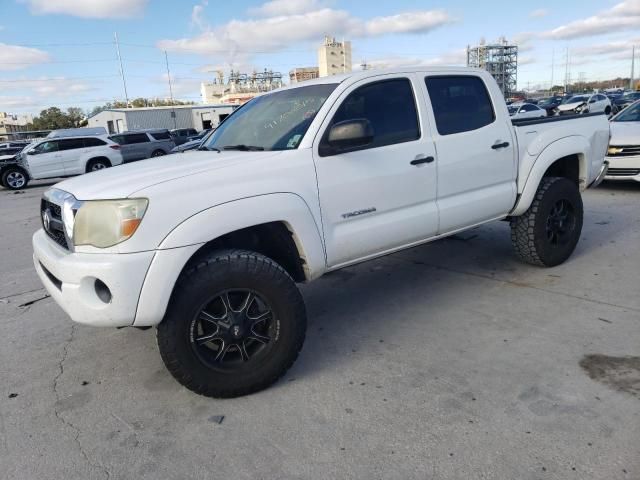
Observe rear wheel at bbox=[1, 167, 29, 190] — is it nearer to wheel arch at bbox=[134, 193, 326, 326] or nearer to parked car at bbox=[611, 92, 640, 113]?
wheel arch at bbox=[134, 193, 326, 326]

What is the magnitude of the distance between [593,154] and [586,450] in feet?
11.8

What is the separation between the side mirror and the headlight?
3.85ft

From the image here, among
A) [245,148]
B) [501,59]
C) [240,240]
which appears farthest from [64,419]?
[501,59]

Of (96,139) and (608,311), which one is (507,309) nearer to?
(608,311)

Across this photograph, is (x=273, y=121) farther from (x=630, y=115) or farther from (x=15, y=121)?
(x=15, y=121)

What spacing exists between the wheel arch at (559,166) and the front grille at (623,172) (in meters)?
3.83

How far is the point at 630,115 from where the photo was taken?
30.1ft

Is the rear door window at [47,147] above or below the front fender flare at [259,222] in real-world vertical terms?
above

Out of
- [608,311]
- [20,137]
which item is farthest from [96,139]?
[20,137]

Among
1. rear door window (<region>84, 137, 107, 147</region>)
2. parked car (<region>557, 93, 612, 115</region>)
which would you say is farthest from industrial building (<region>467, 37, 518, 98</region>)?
rear door window (<region>84, 137, 107, 147</region>)

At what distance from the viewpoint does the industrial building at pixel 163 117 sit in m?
51.3

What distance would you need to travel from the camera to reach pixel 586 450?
226 cm

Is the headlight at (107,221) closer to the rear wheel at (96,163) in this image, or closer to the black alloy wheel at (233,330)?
the black alloy wheel at (233,330)

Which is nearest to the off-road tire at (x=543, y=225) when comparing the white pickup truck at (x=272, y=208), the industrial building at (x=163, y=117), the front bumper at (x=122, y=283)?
the white pickup truck at (x=272, y=208)
